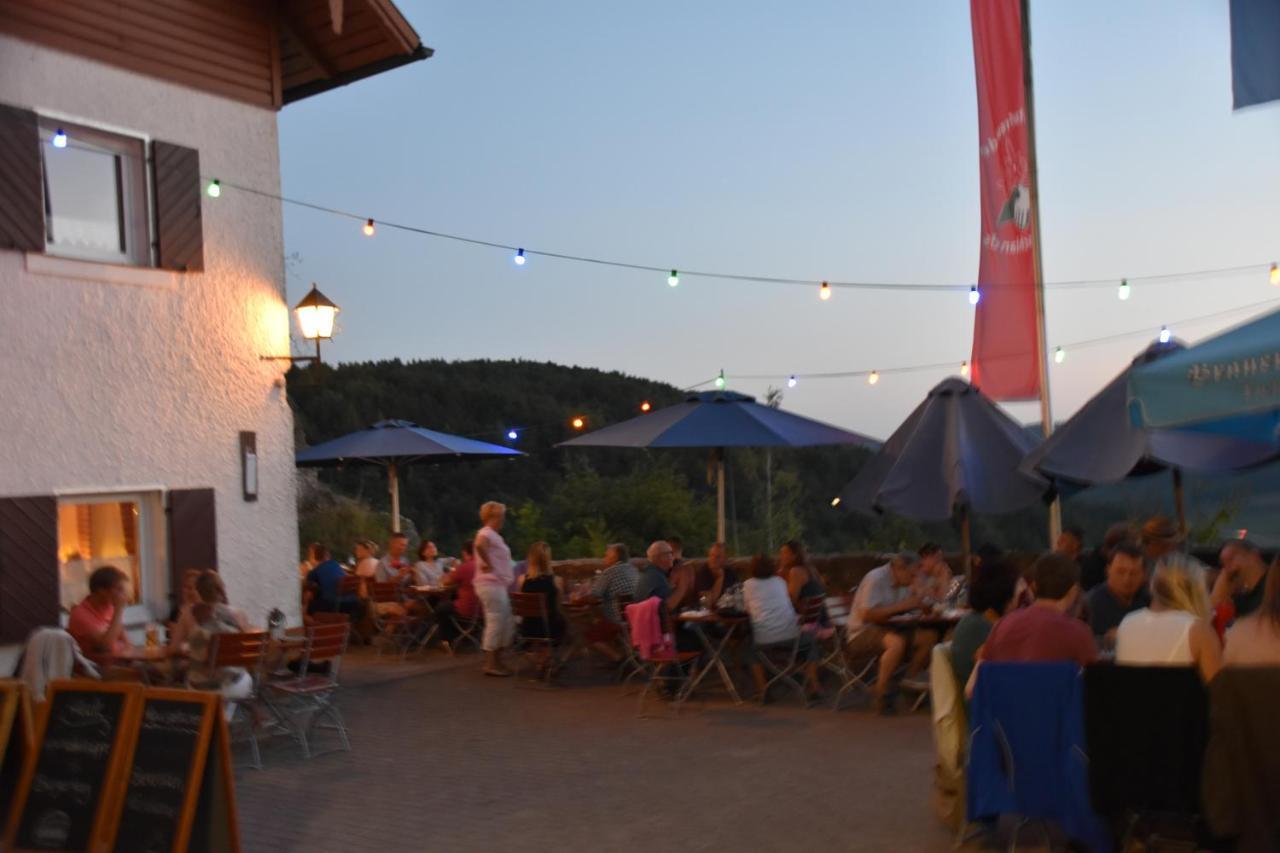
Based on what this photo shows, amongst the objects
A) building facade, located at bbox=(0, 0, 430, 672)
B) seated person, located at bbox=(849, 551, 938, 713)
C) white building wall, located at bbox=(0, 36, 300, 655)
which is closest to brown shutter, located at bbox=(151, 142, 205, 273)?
building facade, located at bbox=(0, 0, 430, 672)

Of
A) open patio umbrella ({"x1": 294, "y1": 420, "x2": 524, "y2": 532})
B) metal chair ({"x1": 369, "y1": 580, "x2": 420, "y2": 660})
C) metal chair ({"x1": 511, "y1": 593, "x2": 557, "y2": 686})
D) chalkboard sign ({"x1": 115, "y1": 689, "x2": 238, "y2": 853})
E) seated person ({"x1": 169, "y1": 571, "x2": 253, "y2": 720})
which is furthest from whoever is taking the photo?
open patio umbrella ({"x1": 294, "y1": 420, "x2": 524, "y2": 532})

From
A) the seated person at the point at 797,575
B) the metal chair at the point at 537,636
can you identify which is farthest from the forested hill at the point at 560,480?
the seated person at the point at 797,575

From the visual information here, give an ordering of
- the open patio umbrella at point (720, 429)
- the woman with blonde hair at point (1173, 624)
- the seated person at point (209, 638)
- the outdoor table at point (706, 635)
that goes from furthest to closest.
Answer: the open patio umbrella at point (720, 429) < the outdoor table at point (706, 635) < the seated person at point (209, 638) < the woman with blonde hair at point (1173, 624)

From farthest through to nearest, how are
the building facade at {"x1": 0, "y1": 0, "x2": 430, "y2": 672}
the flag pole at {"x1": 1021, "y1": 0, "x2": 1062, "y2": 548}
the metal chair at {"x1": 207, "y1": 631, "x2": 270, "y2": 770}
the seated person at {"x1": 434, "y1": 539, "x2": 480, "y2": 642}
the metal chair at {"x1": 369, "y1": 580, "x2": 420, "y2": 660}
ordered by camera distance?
the metal chair at {"x1": 369, "y1": 580, "x2": 420, "y2": 660} → the seated person at {"x1": 434, "y1": 539, "x2": 480, "y2": 642} → the flag pole at {"x1": 1021, "y1": 0, "x2": 1062, "y2": 548} → the building facade at {"x1": 0, "y1": 0, "x2": 430, "y2": 672} → the metal chair at {"x1": 207, "y1": 631, "x2": 270, "y2": 770}

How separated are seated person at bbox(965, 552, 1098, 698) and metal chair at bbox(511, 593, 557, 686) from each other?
18.0 feet

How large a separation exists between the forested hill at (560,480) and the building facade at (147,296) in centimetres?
92

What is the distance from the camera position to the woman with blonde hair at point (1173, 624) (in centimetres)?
526

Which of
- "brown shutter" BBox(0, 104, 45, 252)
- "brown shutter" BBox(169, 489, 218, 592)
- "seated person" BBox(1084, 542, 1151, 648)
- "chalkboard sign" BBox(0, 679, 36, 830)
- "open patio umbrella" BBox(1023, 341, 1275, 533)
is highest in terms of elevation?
"brown shutter" BBox(0, 104, 45, 252)

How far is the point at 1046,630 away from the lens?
5.45m

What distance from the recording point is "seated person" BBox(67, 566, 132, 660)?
7.96 meters

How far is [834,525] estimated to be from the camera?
104 feet

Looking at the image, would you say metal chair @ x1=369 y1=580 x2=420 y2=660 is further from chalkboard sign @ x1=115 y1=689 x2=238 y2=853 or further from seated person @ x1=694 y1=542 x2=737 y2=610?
chalkboard sign @ x1=115 y1=689 x2=238 y2=853

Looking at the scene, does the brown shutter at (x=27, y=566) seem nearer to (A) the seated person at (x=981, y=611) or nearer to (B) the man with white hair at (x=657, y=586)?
(B) the man with white hair at (x=657, y=586)

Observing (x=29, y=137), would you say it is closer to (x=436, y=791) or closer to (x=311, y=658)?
(x=311, y=658)
